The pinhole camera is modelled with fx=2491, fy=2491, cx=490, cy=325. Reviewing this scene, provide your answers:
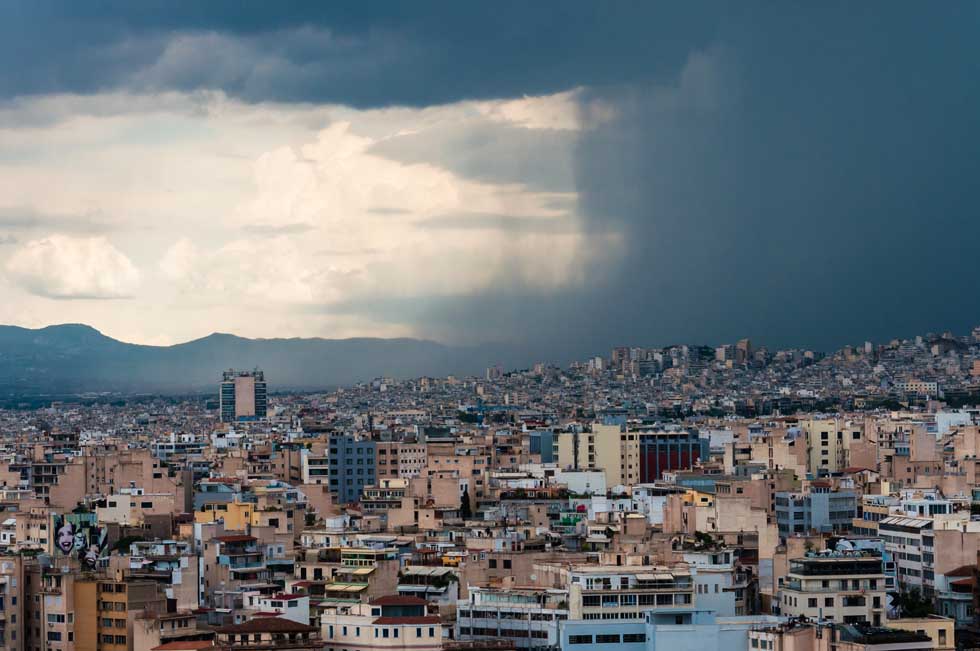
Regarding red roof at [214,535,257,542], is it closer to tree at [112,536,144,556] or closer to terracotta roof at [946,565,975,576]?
tree at [112,536,144,556]

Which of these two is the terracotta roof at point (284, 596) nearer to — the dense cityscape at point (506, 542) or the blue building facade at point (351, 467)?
the dense cityscape at point (506, 542)

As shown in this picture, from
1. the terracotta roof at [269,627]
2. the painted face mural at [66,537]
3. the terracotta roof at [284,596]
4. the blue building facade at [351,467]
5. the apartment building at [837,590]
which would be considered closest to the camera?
the terracotta roof at [269,627]

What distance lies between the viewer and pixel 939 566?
49.5m

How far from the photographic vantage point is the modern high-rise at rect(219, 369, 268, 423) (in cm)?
19238

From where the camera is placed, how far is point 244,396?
194 metres

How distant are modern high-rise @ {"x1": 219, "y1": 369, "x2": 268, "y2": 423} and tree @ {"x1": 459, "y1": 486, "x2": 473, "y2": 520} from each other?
401 ft

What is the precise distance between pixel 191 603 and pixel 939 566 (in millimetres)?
16126

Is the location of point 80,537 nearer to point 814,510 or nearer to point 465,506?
point 465,506

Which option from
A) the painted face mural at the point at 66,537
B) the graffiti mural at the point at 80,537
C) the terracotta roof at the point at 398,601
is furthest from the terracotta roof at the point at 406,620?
the painted face mural at the point at 66,537

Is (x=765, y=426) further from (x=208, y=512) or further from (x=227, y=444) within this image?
(x=208, y=512)

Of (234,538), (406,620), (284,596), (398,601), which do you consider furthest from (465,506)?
(406,620)

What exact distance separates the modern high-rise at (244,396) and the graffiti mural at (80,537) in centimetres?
13086

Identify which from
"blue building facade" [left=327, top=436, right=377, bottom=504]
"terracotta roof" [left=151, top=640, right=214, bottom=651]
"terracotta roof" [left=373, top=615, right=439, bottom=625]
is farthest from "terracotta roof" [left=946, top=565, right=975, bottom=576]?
"blue building facade" [left=327, top=436, right=377, bottom=504]

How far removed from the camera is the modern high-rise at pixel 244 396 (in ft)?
631
